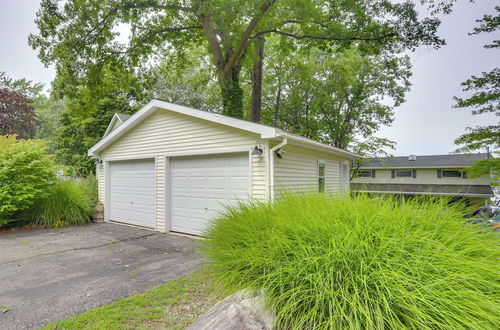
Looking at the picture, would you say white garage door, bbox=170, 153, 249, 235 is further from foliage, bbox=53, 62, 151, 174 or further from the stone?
foliage, bbox=53, 62, 151, 174

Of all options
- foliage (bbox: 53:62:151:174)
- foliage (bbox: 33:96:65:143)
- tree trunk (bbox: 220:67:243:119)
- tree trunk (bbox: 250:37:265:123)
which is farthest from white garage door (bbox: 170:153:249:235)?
foliage (bbox: 33:96:65:143)

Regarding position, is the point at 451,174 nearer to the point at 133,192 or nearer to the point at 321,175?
the point at 321,175

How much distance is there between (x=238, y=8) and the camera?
6.96 meters

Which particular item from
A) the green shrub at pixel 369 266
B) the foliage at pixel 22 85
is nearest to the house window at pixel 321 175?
the green shrub at pixel 369 266

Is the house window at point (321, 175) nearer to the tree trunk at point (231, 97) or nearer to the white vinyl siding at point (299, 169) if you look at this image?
the white vinyl siding at point (299, 169)

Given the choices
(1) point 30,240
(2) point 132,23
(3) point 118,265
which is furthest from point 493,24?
(1) point 30,240

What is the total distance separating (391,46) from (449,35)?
1.58m

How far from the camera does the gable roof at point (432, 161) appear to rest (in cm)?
1961

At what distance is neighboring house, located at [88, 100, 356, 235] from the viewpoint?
618 cm

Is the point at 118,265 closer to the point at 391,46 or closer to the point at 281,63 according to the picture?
the point at 391,46

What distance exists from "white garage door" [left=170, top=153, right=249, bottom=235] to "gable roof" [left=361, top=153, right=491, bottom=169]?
620 inches

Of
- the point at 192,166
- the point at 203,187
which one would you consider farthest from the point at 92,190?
the point at 203,187

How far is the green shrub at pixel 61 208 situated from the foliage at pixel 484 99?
40.8 ft

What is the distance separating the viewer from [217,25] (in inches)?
342
